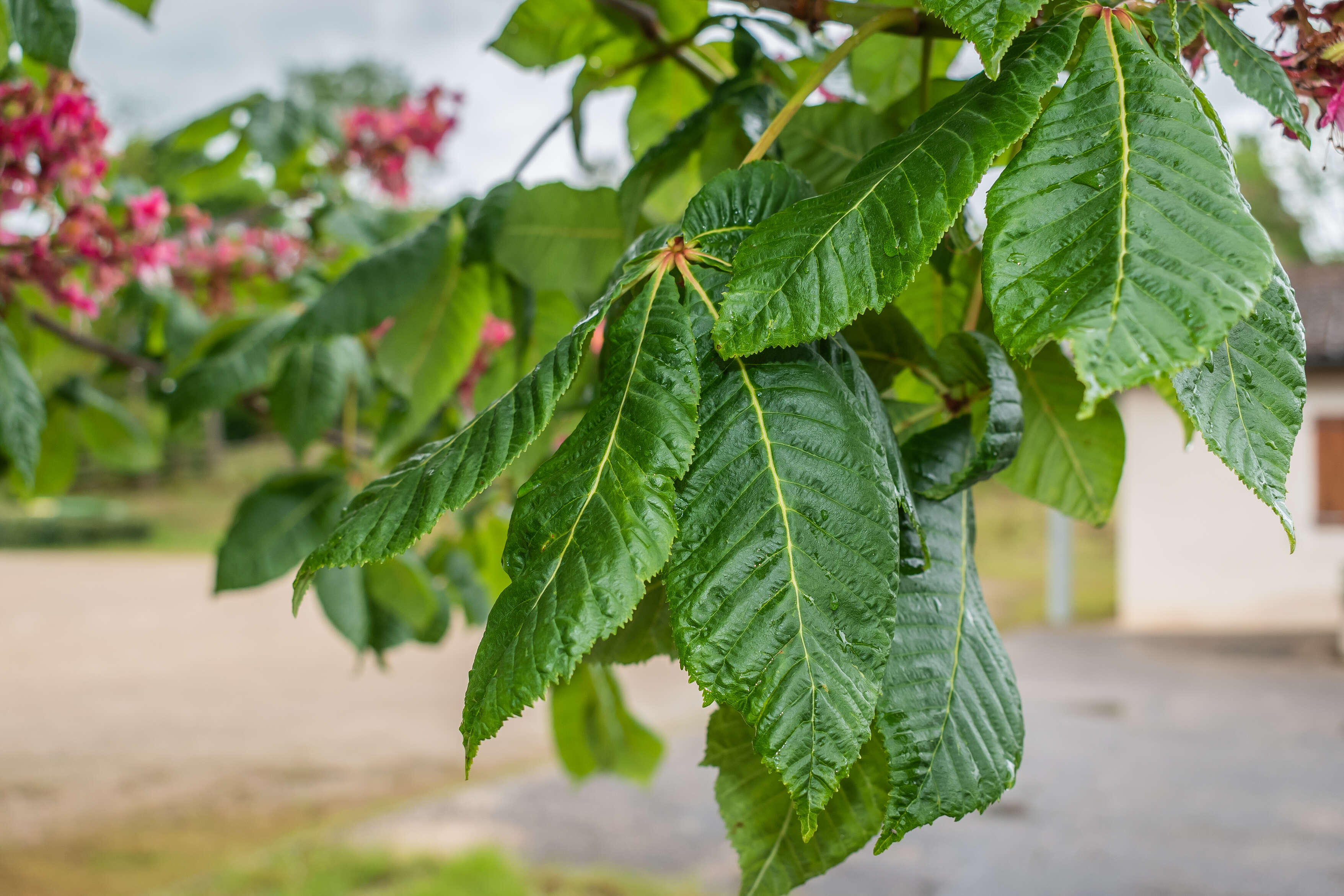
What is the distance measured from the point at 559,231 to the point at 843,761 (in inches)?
22.2

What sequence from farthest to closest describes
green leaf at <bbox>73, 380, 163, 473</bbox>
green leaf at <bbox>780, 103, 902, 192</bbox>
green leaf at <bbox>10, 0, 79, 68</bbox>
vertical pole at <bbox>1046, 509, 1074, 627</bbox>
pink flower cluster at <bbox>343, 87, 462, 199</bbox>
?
vertical pole at <bbox>1046, 509, 1074, 627</bbox> < pink flower cluster at <bbox>343, 87, 462, 199</bbox> < green leaf at <bbox>73, 380, 163, 473</bbox> < green leaf at <bbox>10, 0, 79, 68</bbox> < green leaf at <bbox>780, 103, 902, 192</bbox>

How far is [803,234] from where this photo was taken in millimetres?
376

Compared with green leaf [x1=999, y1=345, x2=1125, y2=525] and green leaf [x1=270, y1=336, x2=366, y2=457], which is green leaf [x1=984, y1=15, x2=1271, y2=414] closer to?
green leaf [x1=999, y1=345, x2=1125, y2=525]

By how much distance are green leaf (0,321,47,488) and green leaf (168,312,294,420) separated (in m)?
0.18

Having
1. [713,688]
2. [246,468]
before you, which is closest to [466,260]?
[713,688]

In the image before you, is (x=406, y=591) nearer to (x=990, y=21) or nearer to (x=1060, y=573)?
(x=990, y=21)

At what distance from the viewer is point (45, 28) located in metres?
0.78

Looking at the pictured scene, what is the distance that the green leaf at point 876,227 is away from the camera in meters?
0.36

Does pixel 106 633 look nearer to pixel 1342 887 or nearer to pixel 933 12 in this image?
pixel 1342 887

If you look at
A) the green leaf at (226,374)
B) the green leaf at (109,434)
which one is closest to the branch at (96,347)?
the green leaf at (109,434)

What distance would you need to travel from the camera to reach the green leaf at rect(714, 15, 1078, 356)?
1.18 feet

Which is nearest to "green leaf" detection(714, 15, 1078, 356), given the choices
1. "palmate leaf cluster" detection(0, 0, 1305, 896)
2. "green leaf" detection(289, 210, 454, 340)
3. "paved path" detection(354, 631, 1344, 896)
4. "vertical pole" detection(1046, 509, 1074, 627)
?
"palmate leaf cluster" detection(0, 0, 1305, 896)

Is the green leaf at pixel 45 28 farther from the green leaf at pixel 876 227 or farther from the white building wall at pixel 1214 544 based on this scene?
the white building wall at pixel 1214 544

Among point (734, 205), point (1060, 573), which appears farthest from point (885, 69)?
point (1060, 573)
